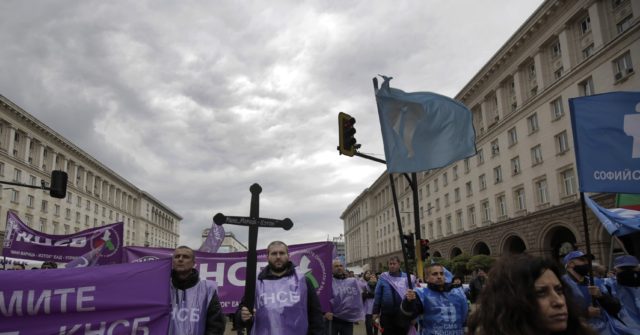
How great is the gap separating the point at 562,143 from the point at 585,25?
742 cm

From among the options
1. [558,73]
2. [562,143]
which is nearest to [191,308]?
[562,143]

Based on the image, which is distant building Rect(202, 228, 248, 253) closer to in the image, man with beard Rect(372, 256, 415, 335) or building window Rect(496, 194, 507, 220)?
man with beard Rect(372, 256, 415, 335)

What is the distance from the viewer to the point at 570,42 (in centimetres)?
3044

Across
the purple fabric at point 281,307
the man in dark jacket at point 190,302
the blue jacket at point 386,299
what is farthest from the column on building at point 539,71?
the man in dark jacket at point 190,302

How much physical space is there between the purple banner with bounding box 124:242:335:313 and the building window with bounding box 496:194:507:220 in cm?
3262

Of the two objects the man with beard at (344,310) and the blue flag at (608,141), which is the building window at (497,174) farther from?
the blue flag at (608,141)

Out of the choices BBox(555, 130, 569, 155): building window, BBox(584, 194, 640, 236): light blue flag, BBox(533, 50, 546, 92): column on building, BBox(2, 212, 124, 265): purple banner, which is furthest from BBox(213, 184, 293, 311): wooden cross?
BBox(533, 50, 546, 92): column on building

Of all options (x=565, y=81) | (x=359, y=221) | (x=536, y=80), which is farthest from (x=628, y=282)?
(x=359, y=221)

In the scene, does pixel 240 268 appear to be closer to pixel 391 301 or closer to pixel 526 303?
pixel 391 301

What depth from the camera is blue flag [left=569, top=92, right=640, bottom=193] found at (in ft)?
20.1

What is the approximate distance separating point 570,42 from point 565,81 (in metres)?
2.46

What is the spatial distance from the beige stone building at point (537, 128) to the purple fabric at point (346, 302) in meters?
18.4

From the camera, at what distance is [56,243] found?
12.6 meters

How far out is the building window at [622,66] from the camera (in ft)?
83.4
